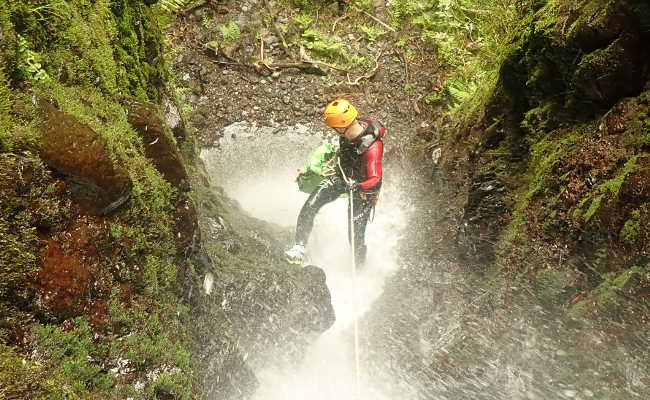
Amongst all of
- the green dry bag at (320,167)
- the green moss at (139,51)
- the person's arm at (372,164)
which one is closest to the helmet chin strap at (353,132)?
the person's arm at (372,164)

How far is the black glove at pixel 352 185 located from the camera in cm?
570

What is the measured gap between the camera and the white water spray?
521cm

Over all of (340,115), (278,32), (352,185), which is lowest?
(352,185)

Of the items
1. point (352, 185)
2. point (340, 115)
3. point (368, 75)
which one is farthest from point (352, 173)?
point (368, 75)

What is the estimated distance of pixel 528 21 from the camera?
456cm

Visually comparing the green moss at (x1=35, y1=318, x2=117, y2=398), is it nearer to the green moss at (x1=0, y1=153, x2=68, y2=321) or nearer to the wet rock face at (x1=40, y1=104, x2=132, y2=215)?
the green moss at (x1=0, y1=153, x2=68, y2=321)

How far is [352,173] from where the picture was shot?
614cm

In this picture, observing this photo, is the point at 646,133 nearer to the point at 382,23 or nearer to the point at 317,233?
the point at 317,233

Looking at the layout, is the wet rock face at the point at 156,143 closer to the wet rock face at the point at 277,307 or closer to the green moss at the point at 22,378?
the wet rock face at the point at 277,307

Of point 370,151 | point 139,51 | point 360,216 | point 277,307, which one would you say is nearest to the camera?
point 139,51

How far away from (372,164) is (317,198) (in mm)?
1208

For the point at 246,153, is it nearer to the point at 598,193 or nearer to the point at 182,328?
the point at 182,328

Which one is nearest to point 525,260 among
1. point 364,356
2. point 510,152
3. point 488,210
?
point 488,210

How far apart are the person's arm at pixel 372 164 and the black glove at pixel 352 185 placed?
85 millimetres
